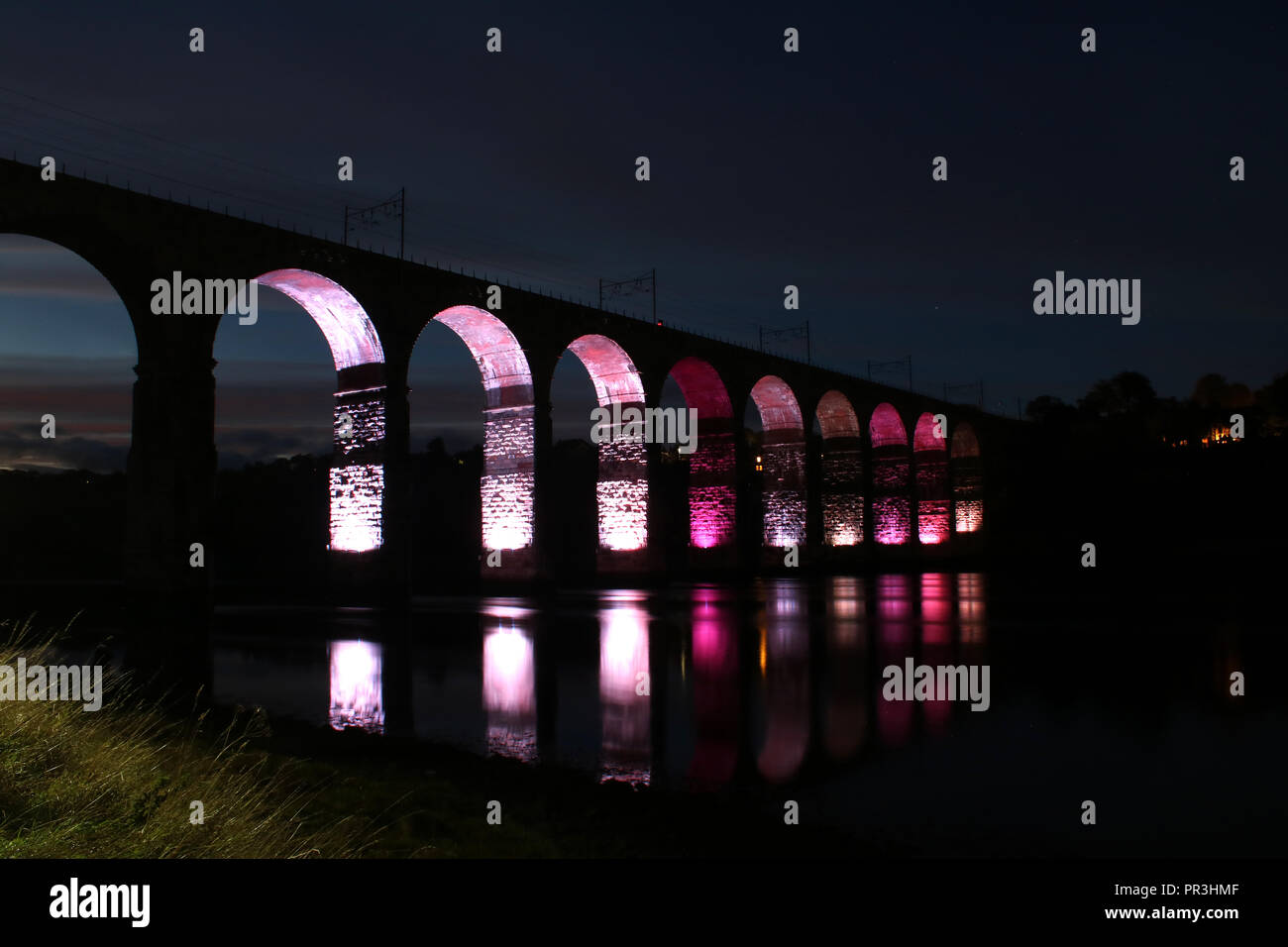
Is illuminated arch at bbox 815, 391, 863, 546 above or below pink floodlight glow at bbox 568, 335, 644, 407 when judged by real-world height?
below

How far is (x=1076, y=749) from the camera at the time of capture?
7891mm

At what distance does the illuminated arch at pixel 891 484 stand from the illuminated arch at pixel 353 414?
31630mm

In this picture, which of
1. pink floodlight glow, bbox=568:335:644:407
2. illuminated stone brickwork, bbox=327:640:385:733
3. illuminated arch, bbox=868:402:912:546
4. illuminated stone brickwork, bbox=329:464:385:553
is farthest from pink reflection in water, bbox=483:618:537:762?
illuminated arch, bbox=868:402:912:546

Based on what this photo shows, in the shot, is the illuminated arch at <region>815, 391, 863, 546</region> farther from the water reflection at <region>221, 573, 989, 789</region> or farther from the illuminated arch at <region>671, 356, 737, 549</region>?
the water reflection at <region>221, 573, 989, 789</region>

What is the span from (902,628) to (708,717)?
8697 millimetres

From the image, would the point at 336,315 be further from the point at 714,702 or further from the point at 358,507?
the point at 714,702

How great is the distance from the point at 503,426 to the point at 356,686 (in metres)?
16.7

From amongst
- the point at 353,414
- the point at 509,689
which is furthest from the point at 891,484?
the point at 509,689

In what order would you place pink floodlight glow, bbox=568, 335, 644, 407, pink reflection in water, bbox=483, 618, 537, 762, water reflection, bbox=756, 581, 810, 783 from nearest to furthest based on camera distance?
water reflection, bbox=756, 581, 810, 783
pink reflection in water, bbox=483, 618, 537, 762
pink floodlight glow, bbox=568, 335, 644, 407

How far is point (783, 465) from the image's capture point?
133 feet

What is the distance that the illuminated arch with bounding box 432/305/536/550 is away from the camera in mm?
27281

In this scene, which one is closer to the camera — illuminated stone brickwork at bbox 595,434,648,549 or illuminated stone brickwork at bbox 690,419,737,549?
illuminated stone brickwork at bbox 595,434,648,549
